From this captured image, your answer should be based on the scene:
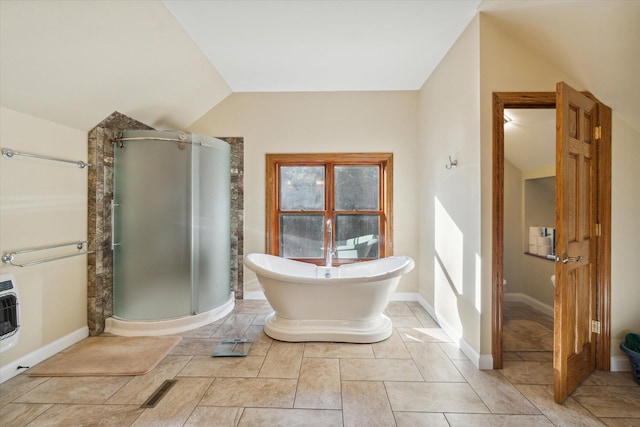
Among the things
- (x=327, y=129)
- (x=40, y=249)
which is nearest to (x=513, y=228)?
(x=327, y=129)

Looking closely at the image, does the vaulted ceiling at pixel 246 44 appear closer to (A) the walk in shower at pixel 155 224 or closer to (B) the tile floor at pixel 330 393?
(A) the walk in shower at pixel 155 224

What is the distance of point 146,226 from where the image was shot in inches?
113

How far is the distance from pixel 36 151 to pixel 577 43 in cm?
400

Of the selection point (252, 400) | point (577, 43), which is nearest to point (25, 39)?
point (252, 400)

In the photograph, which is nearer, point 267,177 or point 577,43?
point 577,43

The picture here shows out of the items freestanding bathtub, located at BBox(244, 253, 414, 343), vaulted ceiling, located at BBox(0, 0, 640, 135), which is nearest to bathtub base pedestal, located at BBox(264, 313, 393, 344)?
freestanding bathtub, located at BBox(244, 253, 414, 343)

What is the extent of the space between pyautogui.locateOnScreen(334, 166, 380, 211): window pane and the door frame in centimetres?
177

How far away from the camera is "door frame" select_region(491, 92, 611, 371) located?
211 cm

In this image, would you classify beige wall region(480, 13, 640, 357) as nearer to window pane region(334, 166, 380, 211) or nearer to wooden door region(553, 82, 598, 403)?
wooden door region(553, 82, 598, 403)

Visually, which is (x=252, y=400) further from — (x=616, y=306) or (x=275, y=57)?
(x=275, y=57)

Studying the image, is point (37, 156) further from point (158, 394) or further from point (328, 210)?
point (328, 210)

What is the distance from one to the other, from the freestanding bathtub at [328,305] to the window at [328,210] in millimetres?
1115

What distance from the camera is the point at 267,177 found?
12.2ft

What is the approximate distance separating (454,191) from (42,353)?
369 cm
